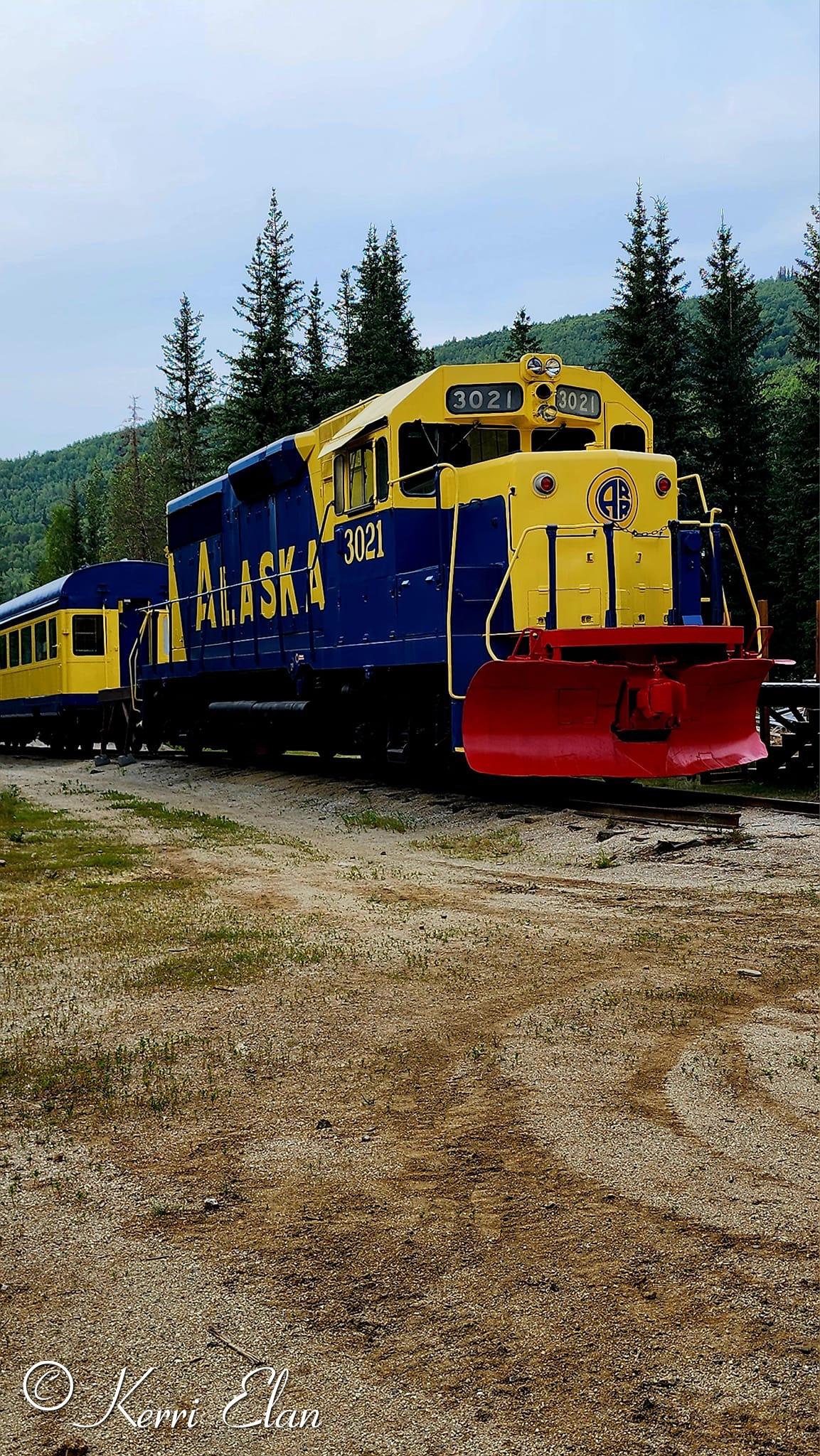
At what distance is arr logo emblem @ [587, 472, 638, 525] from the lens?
11.0 m

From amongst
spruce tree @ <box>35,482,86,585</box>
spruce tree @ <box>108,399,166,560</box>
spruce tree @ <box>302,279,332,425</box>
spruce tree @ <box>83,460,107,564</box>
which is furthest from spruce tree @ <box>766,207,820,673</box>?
spruce tree @ <box>35,482,86,585</box>

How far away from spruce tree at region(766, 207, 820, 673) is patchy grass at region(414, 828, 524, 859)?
27056 millimetres

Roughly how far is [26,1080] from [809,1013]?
312 cm

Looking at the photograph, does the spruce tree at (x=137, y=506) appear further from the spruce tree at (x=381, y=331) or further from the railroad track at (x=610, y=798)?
the railroad track at (x=610, y=798)

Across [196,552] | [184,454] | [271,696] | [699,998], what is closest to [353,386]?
[184,454]

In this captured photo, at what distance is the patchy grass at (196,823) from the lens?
36.1ft

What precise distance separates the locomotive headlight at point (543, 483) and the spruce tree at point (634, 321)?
96.4 ft

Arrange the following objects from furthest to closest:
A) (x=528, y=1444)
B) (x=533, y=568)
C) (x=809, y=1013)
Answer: (x=533, y=568)
(x=809, y=1013)
(x=528, y=1444)

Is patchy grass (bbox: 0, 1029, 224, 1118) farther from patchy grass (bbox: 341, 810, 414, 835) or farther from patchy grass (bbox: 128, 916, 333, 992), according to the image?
patchy grass (bbox: 341, 810, 414, 835)

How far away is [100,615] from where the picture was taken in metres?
25.5

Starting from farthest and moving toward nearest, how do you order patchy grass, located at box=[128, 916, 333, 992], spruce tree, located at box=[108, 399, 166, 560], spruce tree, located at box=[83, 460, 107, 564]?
spruce tree, located at box=[83, 460, 107, 564]
spruce tree, located at box=[108, 399, 166, 560]
patchy grass, located at box=[128, 916, 333, 992]

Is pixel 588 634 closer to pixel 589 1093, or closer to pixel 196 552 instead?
pixel 589 1093

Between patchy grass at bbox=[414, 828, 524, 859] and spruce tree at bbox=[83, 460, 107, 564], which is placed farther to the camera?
spruce tree at bbox=[83, 460, 107, 564]

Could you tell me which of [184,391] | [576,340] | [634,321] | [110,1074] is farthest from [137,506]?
[576,340]
